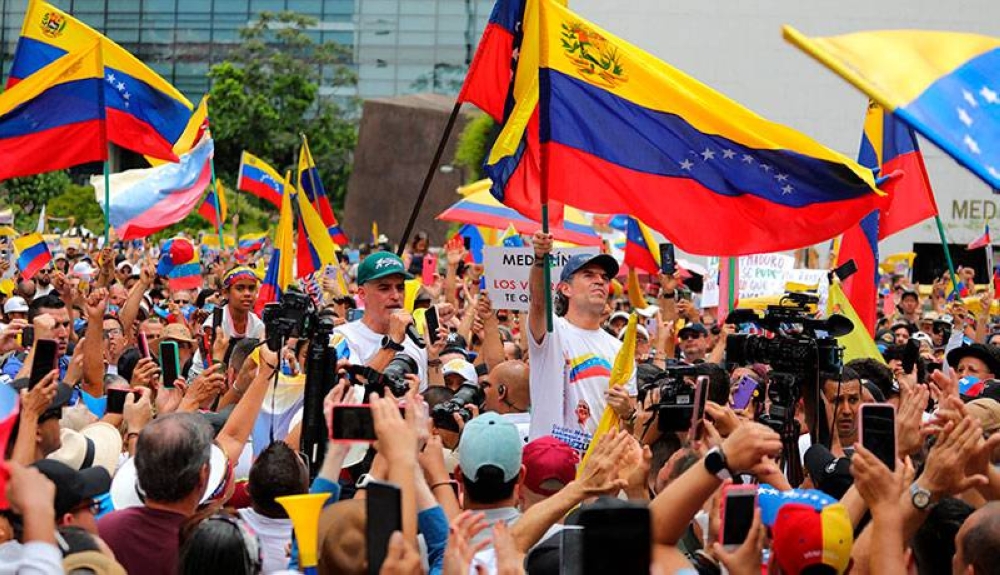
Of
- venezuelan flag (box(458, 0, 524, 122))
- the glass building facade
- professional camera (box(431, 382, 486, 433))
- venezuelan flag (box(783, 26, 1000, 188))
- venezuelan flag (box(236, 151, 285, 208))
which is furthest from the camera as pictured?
the glass building facade

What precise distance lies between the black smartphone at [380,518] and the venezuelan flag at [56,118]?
8.38 m

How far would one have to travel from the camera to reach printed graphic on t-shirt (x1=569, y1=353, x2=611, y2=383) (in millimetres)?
7047

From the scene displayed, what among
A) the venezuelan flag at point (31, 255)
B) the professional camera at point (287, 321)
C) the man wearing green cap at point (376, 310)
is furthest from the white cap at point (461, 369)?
the venezuelan flag at point (31, 255)

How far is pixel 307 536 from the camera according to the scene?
381 cm

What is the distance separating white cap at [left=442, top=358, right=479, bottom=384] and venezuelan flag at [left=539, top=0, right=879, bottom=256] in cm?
132

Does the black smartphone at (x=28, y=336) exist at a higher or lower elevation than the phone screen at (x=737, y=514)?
higher

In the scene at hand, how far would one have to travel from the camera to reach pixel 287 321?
5891mm

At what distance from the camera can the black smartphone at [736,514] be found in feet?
12.0

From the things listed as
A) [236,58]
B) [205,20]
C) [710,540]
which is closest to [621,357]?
[710,540]

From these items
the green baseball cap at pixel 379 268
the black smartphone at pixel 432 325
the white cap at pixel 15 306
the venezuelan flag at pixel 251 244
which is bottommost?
the black smartphone at pixel 432 325

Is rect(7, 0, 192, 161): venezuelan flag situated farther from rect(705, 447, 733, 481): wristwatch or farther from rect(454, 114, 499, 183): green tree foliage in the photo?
rect(454, 114, 499, 183): green tree foliage

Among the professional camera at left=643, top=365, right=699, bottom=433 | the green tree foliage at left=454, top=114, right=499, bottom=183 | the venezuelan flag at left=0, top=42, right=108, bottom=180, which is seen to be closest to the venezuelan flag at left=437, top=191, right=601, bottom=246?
the venezuelan flag at left=0, top=42, right=108, bottom=180

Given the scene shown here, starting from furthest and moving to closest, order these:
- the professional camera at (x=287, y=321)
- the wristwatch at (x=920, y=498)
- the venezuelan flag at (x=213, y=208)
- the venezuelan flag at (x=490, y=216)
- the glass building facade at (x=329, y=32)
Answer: the glass building facade at (x=329, y=32) → the venezuelan flag at (x=213, y=208) → the venezuelan flag at (x=490, y=216) → the professional camera at (x=287, y=321) → the wristwatch at (x=920, y=498)

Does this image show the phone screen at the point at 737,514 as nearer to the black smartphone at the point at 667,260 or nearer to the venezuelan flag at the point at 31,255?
the black smartphone at the point at 667,260
